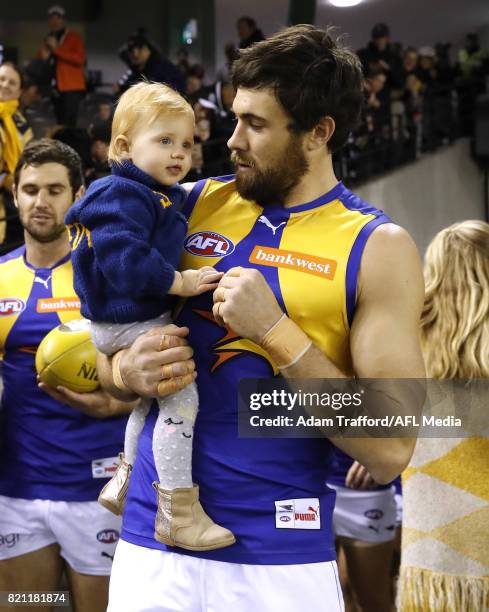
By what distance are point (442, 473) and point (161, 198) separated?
1.36 metres

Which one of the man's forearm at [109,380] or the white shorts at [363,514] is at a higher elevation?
the man's forearm at [109,380]

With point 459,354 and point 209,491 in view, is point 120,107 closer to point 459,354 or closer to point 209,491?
point 209,491

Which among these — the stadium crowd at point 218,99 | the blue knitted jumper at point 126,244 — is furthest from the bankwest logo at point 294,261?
the stadium crowd at point 218,99

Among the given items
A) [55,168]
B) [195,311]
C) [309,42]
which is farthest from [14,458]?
[309,42]

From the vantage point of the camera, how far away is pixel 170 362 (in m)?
2.20

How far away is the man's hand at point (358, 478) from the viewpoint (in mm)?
3949

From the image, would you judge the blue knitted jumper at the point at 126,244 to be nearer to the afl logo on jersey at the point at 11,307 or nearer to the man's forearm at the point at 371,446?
the man's forearm at the point at 371,446

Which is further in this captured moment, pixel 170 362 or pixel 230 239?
pixel 230 239

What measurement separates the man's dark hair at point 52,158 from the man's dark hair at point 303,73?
1649mm

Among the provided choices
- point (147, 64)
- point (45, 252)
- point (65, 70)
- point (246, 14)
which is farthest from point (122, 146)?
point (246, 14)

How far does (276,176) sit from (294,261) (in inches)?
8.8

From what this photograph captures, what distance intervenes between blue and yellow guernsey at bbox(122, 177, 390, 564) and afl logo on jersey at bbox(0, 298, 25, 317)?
143 cm

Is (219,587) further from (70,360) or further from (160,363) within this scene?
(70,360)

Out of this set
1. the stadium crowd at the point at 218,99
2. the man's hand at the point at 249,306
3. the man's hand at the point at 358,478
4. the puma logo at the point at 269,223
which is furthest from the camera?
the stadium crowd at the point at 218,99
